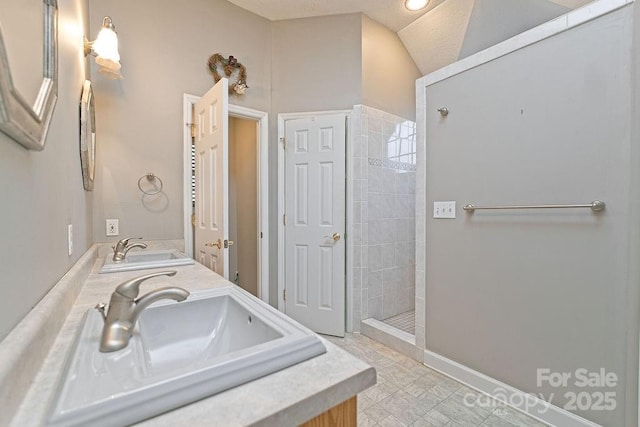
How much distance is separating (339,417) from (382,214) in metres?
2.37

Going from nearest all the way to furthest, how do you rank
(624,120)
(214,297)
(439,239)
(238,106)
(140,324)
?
(140,324), (214,297), (624,120), (439,239), (238,106)

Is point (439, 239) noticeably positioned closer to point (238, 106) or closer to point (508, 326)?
point (508, 326)

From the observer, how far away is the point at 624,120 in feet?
4.12

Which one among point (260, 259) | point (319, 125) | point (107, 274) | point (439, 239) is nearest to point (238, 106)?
point (319, 125)

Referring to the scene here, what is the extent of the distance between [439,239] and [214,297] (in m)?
1.54

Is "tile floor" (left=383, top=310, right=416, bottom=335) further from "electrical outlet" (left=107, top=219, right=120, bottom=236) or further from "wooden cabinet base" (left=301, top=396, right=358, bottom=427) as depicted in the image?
"electrical outlet" (left=107, top=219, right=120, bottom=236)

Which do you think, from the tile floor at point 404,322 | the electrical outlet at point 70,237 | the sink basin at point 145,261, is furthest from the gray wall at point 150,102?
the tile floor at point 404,322

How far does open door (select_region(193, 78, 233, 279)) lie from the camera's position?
6.01 feet

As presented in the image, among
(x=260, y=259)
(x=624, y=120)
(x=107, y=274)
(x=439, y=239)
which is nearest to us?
(x=624, y=120)

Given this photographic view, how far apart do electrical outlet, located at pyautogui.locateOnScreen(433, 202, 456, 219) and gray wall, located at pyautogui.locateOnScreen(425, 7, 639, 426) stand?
0.05 meters

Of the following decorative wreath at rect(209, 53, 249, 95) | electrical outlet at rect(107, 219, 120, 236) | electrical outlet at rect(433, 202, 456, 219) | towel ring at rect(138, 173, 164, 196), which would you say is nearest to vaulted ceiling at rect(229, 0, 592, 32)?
decorative wreath at rect(209, 53, 249, 95)

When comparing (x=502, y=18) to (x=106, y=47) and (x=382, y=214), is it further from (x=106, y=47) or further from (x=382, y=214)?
(x=106, y=47)

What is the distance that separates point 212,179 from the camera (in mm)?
2020

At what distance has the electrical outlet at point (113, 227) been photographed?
2.02 meters
